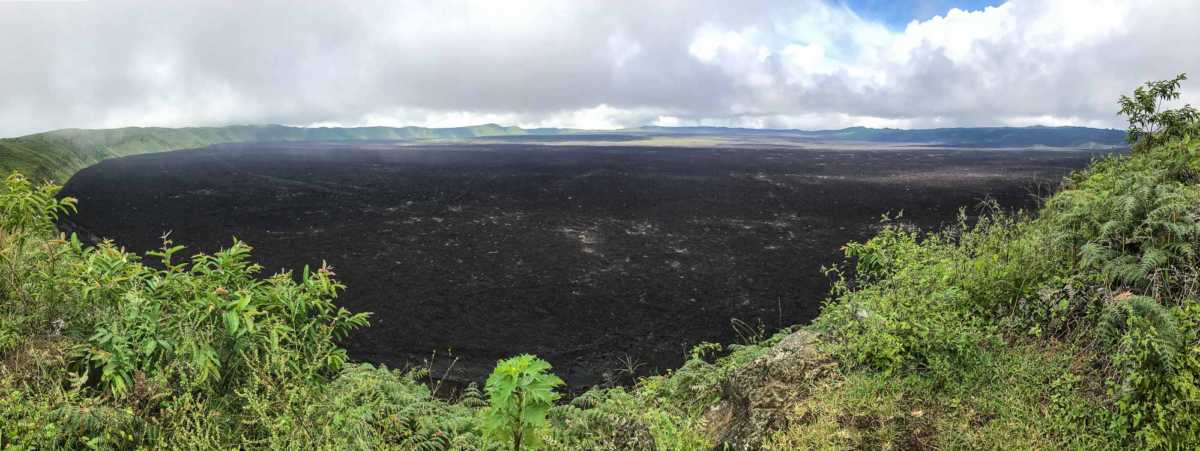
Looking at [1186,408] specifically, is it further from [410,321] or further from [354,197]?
[354,197]

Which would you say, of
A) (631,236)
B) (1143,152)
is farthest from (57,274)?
(631,236)

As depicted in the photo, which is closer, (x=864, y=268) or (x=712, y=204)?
(x=864, y=268)

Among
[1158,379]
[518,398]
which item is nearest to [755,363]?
[518,398]

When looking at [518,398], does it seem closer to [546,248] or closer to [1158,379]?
[1158,379]

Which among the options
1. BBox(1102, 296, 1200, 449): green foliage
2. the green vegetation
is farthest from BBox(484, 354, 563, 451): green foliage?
BBox(1102, 296, 1200, 449): green foliage

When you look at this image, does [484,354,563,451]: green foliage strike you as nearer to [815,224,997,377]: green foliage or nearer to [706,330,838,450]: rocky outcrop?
[706,330,838,450]: rocky outcrop
